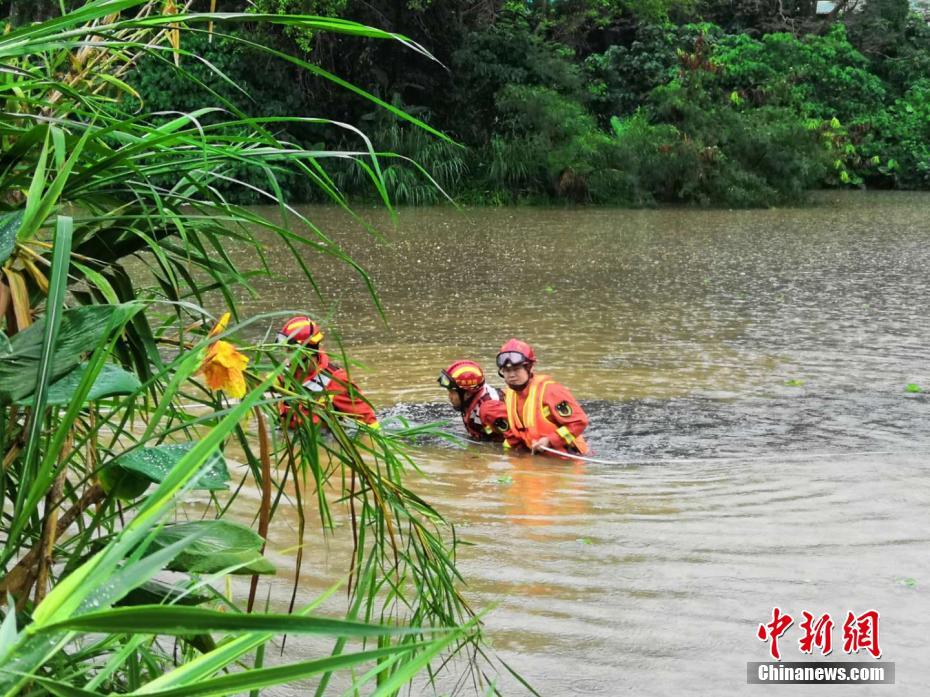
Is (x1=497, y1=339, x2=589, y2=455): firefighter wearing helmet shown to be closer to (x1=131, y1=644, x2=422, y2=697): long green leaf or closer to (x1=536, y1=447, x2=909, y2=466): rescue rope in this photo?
(x1=536, y1=447, x2=909, y2=466): rescue rope

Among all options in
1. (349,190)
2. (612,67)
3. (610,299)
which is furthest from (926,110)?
(610,299)

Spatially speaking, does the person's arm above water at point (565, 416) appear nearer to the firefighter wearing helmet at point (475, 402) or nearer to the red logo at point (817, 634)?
the firefighter wearing helmet at point (475, 402)

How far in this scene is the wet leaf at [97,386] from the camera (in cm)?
156

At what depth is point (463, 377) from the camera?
25.2ft

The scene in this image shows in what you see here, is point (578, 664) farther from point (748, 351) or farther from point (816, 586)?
point (748, 351)

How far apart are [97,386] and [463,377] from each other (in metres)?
6.13

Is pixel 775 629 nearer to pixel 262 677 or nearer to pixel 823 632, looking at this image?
pixel 823 632

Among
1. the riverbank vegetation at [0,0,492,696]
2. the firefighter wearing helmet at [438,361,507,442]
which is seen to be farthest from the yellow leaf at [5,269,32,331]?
the firefighter wearing helmet at [438,361,507,442]

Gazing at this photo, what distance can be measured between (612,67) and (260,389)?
2905 centimetres

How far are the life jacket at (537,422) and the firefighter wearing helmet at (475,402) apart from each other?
13cm

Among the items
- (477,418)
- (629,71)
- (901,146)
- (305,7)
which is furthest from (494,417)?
(901,146)

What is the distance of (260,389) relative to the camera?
1.26 metres

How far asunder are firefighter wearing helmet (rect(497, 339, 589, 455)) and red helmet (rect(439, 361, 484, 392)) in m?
0.26

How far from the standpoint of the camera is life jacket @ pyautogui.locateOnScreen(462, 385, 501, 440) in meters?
7.74
